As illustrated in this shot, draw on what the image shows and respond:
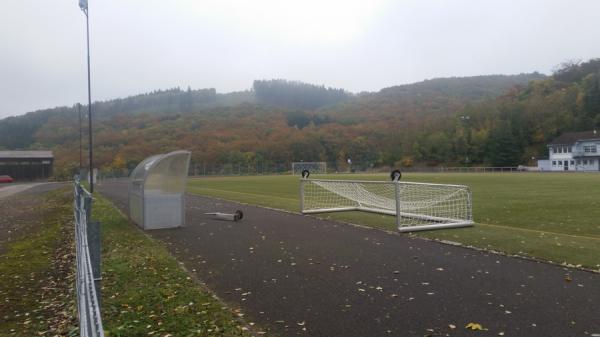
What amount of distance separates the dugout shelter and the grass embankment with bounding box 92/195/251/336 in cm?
364

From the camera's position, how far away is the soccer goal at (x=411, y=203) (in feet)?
38.1

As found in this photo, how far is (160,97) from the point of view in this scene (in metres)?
165

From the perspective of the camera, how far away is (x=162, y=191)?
44.1 feet

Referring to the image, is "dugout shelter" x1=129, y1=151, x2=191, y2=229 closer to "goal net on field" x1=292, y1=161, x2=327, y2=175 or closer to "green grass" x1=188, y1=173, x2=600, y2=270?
"green grass" x1=188, y1=173, x2=600, y2=270

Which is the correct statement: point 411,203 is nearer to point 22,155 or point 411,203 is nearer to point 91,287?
point 91,287

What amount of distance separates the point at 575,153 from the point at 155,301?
8986 centimetres

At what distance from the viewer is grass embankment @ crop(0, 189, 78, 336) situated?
17.5ft

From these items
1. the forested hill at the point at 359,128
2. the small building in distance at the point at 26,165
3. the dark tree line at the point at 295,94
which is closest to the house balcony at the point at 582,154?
the forested hill at the point at 359,128

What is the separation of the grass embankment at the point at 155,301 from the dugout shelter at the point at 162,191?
364 centimetres

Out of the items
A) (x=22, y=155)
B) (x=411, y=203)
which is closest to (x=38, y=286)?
(x=411, y=203)

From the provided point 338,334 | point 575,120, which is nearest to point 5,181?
point 338,334

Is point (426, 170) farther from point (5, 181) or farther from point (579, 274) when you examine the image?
point (579, 274)

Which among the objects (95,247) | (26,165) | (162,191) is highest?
(26,165)

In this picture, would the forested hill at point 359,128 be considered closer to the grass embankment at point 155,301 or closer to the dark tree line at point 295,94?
the dark tree line at point 295,94
